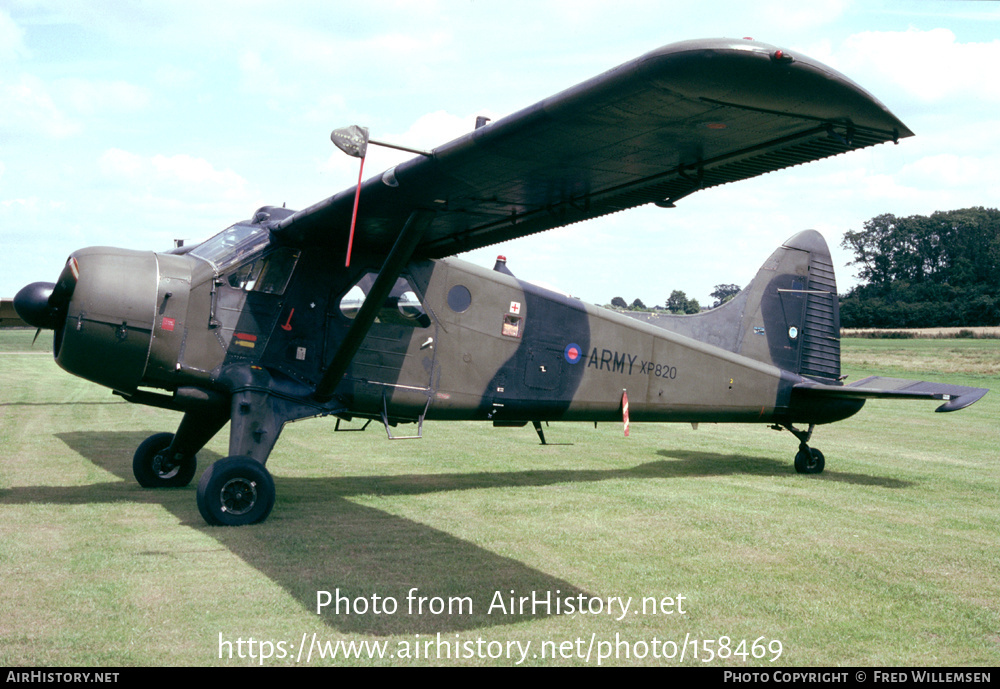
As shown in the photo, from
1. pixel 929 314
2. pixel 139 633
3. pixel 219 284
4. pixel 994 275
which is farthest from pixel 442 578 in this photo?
pixel 994 275

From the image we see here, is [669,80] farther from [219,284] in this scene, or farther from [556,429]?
[556,429]

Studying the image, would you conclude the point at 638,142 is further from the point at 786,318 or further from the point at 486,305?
the point at 786,318

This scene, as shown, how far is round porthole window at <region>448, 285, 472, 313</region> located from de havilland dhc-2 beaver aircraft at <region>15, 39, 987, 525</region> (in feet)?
0.09

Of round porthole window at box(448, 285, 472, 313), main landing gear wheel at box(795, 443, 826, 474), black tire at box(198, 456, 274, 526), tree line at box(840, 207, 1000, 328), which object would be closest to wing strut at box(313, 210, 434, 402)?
black tire at box(198, 456, 274, 526)

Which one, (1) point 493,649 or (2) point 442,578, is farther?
(2) point 442,578

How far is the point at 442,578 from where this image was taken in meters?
5.92

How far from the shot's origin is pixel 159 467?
9320 millimetres

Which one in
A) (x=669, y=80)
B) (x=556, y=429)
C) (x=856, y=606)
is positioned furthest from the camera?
(x=556, y=429)

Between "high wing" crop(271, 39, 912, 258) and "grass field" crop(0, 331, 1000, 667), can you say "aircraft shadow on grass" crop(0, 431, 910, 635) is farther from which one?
"high wing" crop(271, 39, 912, 258)

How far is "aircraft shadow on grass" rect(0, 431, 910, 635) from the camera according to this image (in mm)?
5324

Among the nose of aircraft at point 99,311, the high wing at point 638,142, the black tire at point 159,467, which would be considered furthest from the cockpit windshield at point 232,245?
A: the black tire at point 159,467

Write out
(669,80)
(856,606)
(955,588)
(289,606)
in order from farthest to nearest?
(955,588)
(856,606)
(289,606)
(669,80)

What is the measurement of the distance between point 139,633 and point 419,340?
496 centimetres

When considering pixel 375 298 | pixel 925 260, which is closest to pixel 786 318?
pixel 375 298
